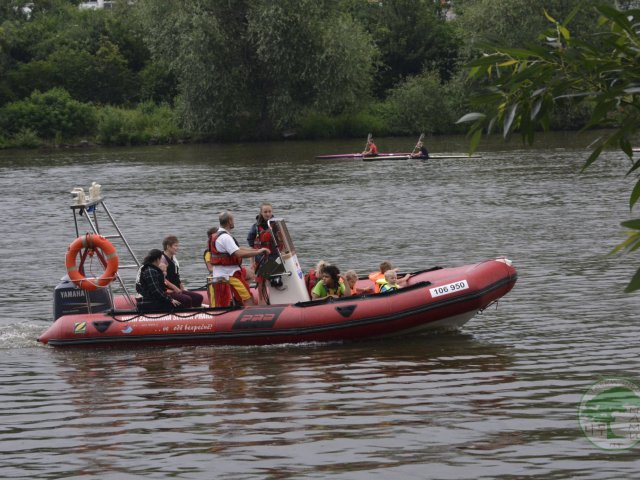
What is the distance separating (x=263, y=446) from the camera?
27.3 ft

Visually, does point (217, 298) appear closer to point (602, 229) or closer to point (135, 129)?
point (602, 229)

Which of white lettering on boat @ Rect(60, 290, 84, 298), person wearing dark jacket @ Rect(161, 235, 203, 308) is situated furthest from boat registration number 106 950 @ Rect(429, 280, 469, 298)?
white lettering on boat @ Rect(60, 290, 84, 298)

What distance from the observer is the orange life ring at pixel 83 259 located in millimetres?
12305

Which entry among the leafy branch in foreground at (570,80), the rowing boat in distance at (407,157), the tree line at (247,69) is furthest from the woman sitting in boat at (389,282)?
the tree line at (247,69)

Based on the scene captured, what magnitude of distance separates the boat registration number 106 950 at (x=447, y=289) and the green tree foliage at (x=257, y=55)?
1426 inches

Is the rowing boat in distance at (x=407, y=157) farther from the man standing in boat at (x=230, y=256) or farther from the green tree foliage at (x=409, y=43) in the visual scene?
the man standing in boat at (x=230, y=256)

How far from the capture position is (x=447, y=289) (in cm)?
1198

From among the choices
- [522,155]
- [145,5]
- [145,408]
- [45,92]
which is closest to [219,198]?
[522,155]

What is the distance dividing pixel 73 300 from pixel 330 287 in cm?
290

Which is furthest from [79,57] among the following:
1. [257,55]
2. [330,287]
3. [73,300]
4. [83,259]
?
[330,287]

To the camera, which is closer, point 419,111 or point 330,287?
point 330,287

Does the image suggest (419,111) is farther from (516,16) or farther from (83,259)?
(83,259)

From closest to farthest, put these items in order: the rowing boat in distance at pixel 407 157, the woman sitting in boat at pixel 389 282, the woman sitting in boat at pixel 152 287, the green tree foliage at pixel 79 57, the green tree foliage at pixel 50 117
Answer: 1. the woman sitting in boat at pixel 152 287
2. the woman sitting in boat at pixel 389 282
3. the rowing boat in distance at pixel 407 157
4. the green tree foliage at pixel 50 117
5. the green tree foliage at pixel 79 57

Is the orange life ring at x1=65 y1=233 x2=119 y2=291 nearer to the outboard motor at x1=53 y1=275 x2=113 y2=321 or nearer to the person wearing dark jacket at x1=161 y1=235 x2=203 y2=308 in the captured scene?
the outboard motor at x1=53 y1=275 x2=113 y2=321
